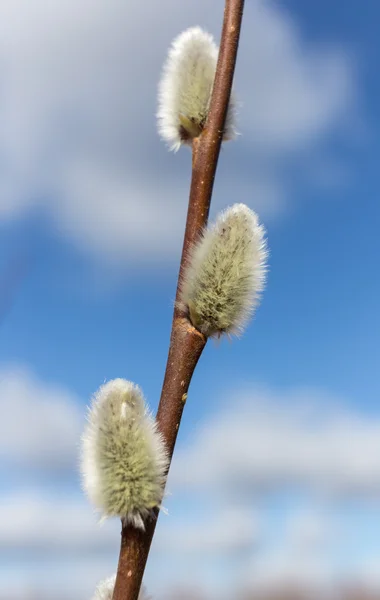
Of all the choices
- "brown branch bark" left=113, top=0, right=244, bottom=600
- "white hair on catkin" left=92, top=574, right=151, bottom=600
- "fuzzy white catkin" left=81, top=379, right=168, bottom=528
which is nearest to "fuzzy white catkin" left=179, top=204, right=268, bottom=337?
"brown branch bark" left=113, top=0, right=244, bottom=600

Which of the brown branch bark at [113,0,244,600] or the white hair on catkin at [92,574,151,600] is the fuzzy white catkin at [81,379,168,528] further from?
the white hair on catkin at [92,574,151,600]

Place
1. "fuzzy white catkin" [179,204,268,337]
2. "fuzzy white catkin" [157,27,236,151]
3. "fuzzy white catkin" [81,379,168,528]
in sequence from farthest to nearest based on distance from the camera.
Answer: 1. "fuzzy white catkin" [157,27,236,151]
2. "fuzzy white catkin" [179,204,268,337]
3. "fuzzy white catkin" [81,379,168,528]

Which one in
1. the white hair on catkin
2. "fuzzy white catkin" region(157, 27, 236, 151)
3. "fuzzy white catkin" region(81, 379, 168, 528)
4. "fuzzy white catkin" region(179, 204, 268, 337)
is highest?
"fuzzy white catkin" region(157, 27, 236, 151)

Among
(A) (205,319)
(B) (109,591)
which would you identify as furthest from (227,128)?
(B) (109,591)

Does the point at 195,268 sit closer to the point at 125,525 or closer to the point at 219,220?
the point at 219,220

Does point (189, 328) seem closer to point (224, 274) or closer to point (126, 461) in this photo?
point (224, 274)

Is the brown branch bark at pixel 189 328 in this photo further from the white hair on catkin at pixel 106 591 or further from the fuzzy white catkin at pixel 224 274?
the white hair on catkin at pixel 106 591
